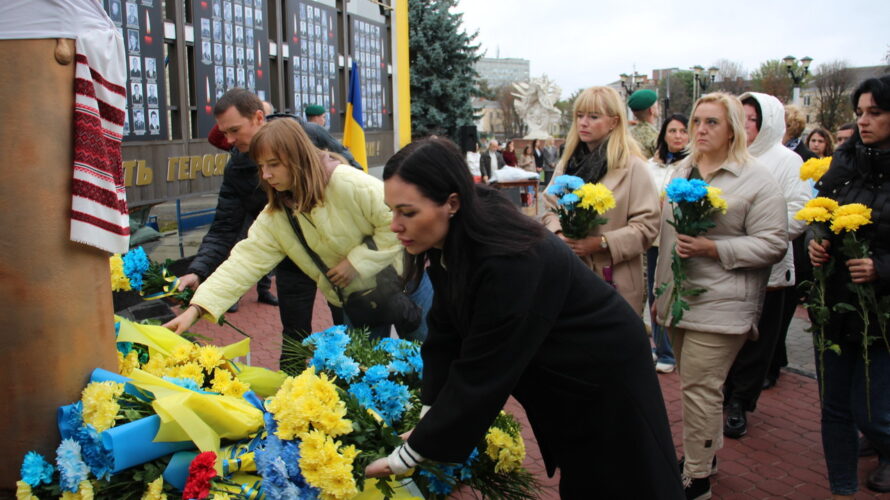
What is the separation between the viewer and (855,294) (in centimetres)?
334

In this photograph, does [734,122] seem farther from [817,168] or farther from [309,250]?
[309,250]

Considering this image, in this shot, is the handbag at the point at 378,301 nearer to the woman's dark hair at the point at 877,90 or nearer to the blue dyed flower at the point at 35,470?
the blue dyed flower at the point at 35,470

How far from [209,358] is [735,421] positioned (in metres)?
3.50

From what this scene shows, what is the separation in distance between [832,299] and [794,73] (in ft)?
84.5

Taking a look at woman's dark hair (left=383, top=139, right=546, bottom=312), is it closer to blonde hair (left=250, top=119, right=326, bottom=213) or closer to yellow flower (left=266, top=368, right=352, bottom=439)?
yellow flower (left=266, top=368, right=352, bottom=439)

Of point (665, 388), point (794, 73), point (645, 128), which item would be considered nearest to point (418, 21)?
point (794, 73)

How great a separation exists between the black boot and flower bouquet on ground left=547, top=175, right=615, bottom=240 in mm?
1875

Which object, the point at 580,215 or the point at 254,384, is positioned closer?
the point at 254,384

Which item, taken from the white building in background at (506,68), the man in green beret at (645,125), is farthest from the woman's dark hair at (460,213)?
the white building in background at (506,68)

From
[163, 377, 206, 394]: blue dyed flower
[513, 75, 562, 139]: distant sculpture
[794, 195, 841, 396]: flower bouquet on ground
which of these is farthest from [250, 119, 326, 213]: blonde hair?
[513, 75, 562, 139]: distant sculpture

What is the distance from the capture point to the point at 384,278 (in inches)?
144

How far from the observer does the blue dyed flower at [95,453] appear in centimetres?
225

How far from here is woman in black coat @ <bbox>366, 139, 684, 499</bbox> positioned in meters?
1.91

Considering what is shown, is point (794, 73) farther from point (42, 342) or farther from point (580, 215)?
point (42, 342)
